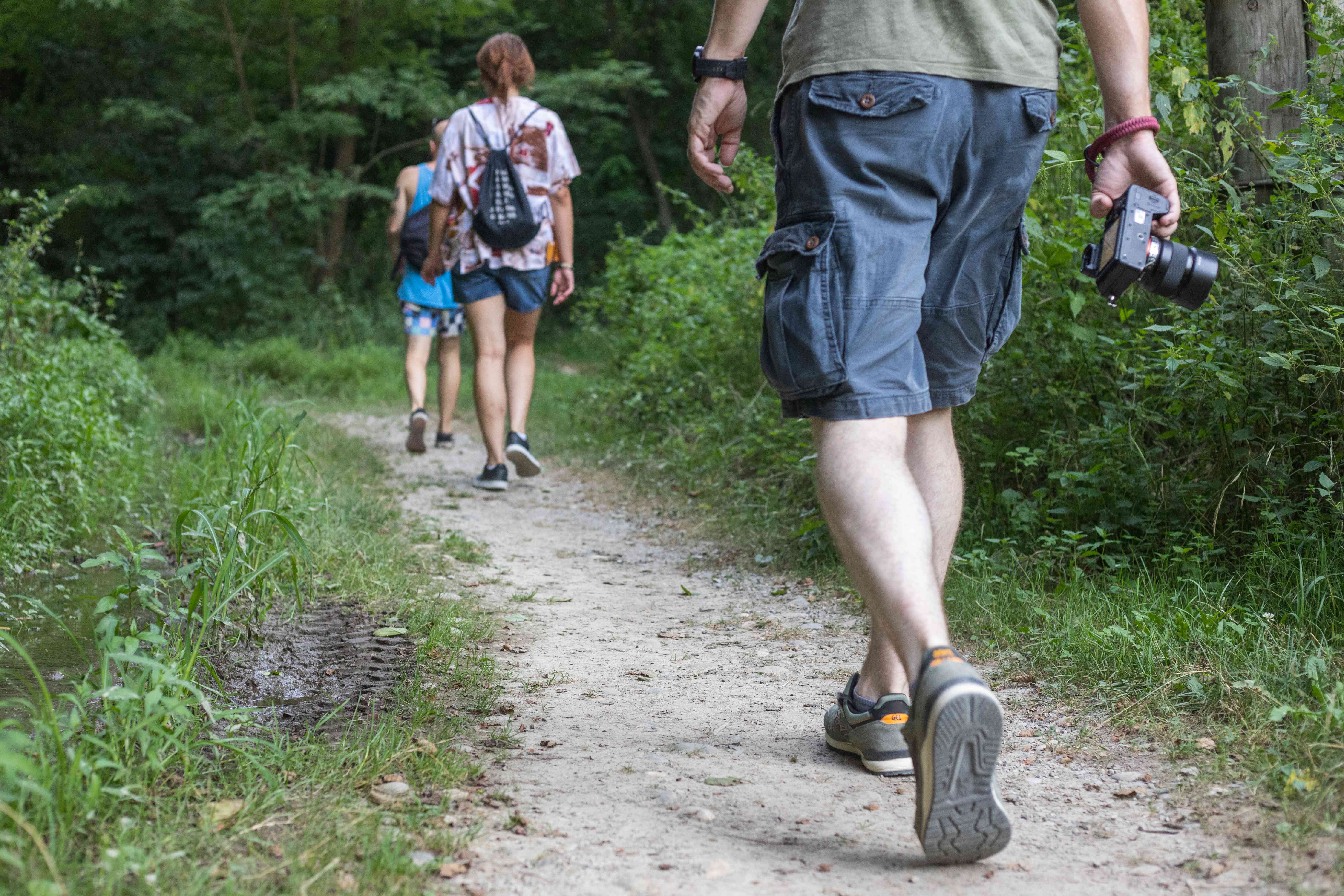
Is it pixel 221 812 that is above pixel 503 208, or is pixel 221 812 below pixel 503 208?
below

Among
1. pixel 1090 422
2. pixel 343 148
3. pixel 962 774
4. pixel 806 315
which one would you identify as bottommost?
pixel 962 774

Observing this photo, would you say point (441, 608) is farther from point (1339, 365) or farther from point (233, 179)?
point (233, 179)

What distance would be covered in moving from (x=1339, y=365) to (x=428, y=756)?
7.13ft

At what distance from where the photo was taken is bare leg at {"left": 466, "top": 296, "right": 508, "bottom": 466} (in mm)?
5133

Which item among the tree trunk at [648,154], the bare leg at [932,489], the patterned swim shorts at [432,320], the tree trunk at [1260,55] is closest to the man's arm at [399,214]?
the patterned swim shorts at [432,320]

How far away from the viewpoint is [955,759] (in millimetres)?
1522

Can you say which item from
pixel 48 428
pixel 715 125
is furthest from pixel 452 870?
pixel 48 428

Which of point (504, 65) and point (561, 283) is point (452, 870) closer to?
point (561, 283)

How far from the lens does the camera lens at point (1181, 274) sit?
73.0 inches

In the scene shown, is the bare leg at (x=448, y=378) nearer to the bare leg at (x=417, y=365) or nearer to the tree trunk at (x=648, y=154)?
the bare leg at (x=417, y=365)

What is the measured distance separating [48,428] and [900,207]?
3.59 m

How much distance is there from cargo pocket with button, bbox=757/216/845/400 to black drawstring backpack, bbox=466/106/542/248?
10.9 feet

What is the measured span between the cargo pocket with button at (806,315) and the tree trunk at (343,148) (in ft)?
43.6

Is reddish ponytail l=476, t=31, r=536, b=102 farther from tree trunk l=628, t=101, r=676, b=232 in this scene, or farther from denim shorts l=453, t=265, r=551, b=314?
tree trunk l=628, t=101, r=676, b=232
